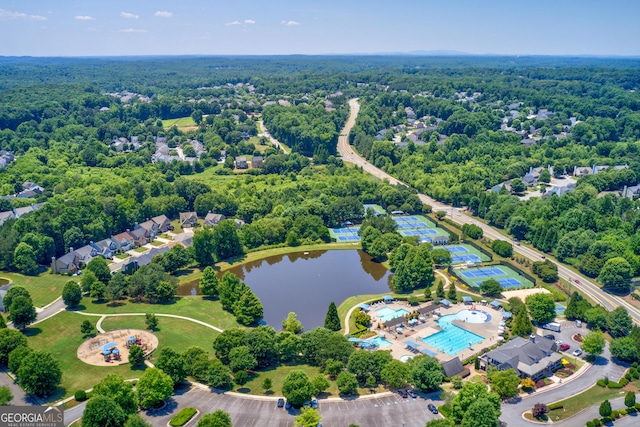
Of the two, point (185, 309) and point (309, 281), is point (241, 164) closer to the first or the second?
point (309, 281)

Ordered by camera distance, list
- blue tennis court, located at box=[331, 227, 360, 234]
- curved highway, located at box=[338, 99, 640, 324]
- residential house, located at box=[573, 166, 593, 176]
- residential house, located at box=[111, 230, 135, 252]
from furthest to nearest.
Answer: residential house, located at box=[573, 166, 593, 176], blue tennis court, located at box=[331, 227, 360, 234], residential house, located at box=[111, 230, 135, 252], curved highway, located at box=[338, 99, 640, 324]

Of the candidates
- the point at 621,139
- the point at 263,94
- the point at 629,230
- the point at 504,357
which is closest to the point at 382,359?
the point at 504,357

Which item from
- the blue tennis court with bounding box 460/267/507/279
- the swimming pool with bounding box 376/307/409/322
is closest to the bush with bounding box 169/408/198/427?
the swimming pool with bounding box 376/307/409/322

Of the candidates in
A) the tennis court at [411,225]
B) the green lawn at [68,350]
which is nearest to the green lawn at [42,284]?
the green lawn at [68,350]

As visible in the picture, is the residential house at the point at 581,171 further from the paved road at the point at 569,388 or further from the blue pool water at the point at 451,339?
the blue pool water at the point at 451,339

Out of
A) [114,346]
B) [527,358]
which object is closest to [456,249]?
[527,358]

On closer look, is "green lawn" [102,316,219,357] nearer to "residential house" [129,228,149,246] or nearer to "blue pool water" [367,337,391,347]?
"blue pool water" [367,337,391,347]
